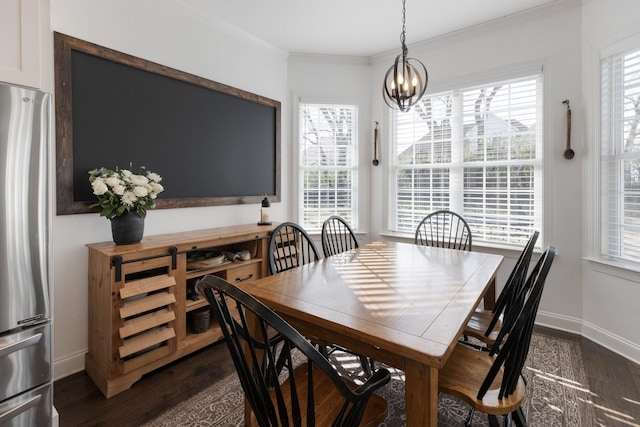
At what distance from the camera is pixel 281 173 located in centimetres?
376

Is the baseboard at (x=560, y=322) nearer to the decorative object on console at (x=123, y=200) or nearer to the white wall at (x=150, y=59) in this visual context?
the white wall at (x=150, y=59)

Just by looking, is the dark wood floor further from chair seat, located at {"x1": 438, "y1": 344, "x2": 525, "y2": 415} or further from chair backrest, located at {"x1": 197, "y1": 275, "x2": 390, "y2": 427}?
chair backrest, located at {"x1": 197, "y1": 275, "x2": 390, "y2": 427}

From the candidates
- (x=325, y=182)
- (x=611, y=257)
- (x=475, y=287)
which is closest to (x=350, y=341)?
(x=475, y=287)

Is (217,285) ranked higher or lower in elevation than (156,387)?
higher

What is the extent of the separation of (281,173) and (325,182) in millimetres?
558

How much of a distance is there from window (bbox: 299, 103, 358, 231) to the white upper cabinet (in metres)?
2.70

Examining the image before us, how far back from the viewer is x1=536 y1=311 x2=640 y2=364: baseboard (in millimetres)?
2368

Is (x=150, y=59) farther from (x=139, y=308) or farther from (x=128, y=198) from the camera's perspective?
(x=139, y=308)

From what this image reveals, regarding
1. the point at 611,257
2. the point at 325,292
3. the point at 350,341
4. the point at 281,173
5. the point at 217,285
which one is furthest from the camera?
the point at 281,173

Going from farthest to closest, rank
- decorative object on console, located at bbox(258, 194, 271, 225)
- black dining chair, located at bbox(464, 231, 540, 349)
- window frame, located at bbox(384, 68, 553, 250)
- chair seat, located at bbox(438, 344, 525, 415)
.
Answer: decorative object on console, located at bbox(258, 194, 271, 225)
window frame, located at bbox(384, 68, 553, 250)
black dining chair, located at bbox(464, 231, 540, 349)
chair seat, located at bbox(438, 344, 525, 415)

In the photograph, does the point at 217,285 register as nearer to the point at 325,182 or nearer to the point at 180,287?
the point at 180,287

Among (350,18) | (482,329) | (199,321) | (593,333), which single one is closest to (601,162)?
(593,333)

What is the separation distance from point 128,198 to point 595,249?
3.61 meters

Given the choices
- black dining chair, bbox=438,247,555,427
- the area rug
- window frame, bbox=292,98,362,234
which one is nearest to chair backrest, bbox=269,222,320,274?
the area rug
